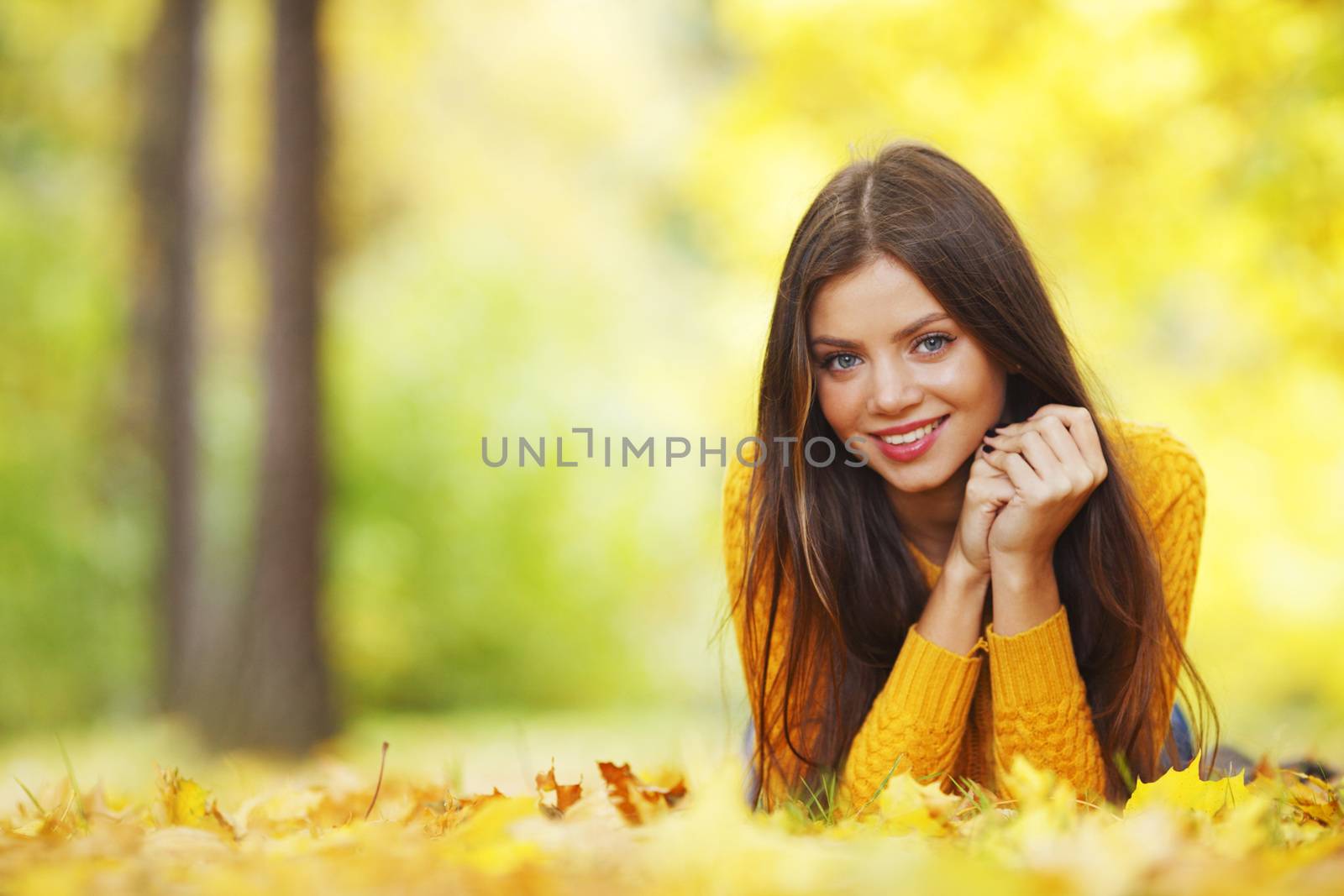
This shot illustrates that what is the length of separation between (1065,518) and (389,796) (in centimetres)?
134

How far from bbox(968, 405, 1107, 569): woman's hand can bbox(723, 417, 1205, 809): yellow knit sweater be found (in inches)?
6.2

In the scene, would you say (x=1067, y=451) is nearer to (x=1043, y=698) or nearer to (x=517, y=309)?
(x=1043, y=698)

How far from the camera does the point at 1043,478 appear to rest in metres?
2.02

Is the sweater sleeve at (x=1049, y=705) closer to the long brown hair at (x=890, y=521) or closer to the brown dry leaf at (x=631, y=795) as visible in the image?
the long brown hair at (x=890, y=521)

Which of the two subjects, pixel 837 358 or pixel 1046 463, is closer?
pixel 1046 463

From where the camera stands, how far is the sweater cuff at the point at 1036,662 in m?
2.09

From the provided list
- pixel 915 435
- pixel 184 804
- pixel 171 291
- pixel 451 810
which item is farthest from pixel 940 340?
pixel 171 291

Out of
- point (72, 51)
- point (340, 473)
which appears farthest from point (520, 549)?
point (72, 51)

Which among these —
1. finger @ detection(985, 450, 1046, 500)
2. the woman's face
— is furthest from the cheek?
finger @ detection(985, 450, 1046, 500)

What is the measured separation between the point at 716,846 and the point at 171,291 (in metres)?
8.52

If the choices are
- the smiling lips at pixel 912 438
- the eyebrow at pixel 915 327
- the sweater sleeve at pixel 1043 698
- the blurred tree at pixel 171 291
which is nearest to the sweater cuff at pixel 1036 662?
the sweater sleeve at pixel 1043 698

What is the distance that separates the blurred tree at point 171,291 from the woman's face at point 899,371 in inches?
264

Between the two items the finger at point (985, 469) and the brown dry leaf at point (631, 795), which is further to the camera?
the finger at point (985, 469)

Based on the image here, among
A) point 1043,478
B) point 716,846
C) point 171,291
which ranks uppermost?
point 171,291
